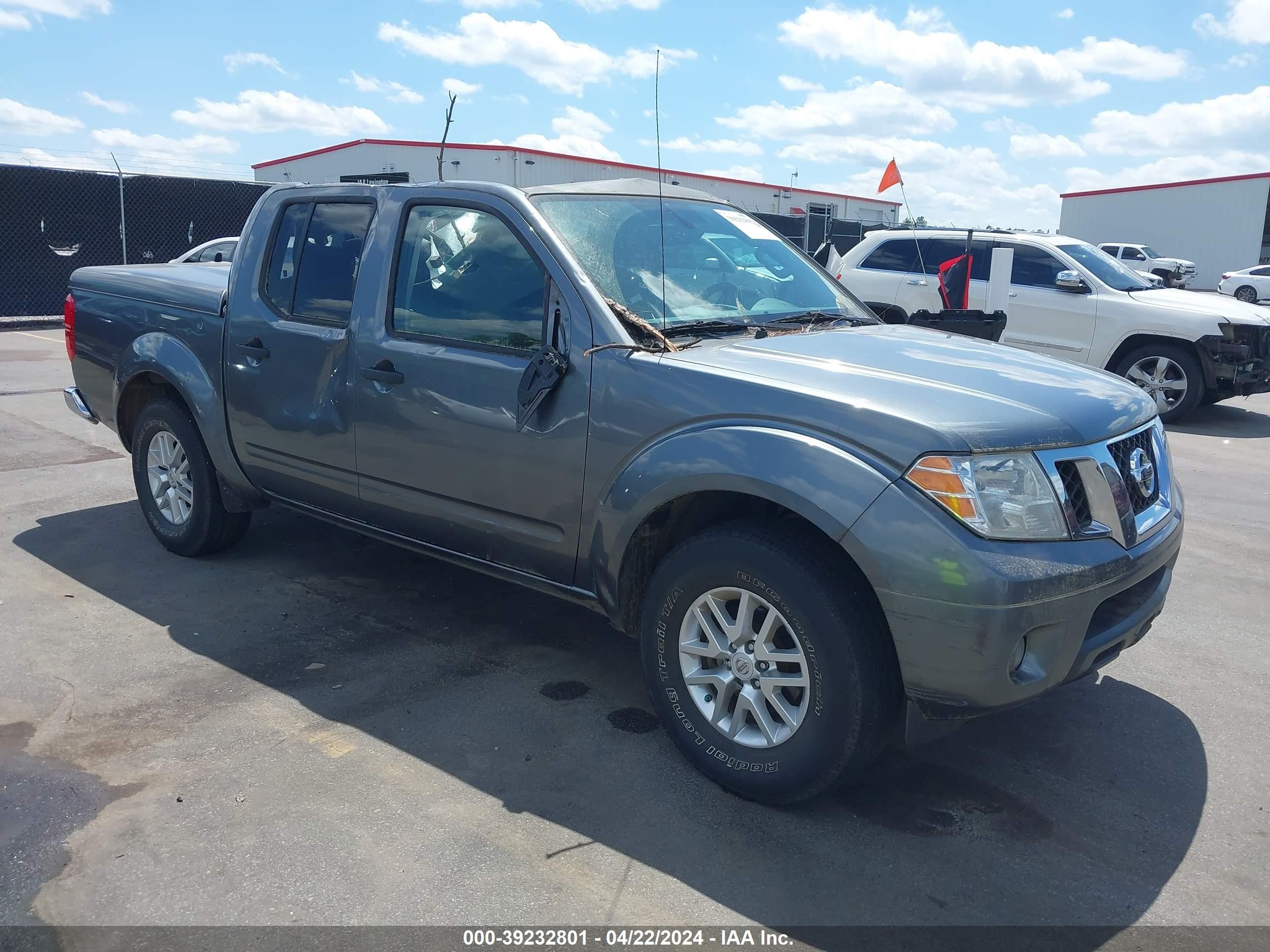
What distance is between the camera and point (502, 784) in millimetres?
3322

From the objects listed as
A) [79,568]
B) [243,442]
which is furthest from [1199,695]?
[79,568]

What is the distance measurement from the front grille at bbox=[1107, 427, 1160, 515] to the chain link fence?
18.8m

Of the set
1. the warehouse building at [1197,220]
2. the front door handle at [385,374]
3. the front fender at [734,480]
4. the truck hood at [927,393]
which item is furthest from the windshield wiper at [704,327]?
the warehouse building at [1197,220]

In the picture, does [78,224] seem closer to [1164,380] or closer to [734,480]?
[1164,380]

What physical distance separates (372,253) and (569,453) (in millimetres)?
1409

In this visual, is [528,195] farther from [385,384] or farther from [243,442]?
[243,442]

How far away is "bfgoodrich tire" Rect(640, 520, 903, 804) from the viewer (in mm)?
2926

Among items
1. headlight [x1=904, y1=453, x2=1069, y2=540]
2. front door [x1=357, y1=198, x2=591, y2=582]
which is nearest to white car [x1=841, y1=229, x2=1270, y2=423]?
front door [x1=357, y1=198, x2=591, y2=582]

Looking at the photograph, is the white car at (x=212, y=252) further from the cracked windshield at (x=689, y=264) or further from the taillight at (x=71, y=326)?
the cracked windshield at (x=689, y=264)

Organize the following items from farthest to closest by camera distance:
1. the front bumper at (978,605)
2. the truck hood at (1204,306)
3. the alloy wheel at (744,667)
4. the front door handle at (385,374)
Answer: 1. the truck hood at (1204,306)
2. the front door handle at (385,374)
3. the alloy wheel at (744,667)
4. the front bumper at (978,605)

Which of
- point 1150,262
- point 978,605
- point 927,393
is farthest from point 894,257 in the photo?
point 1150,262

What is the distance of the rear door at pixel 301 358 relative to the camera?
4348mm

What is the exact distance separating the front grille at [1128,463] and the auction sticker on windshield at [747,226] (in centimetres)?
185

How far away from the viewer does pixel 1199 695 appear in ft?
13.3
